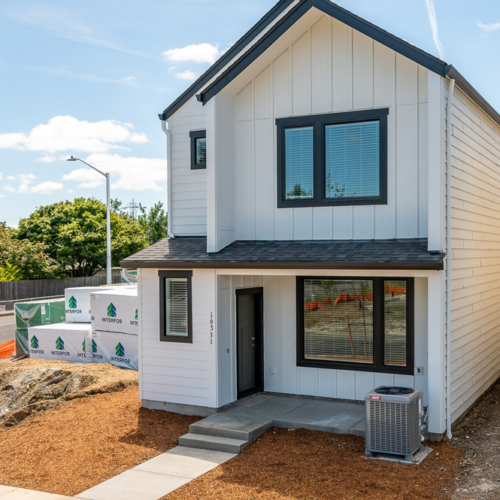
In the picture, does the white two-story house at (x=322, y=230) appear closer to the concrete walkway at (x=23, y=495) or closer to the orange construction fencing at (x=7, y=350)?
the concrete walkway at (x=23, y=495)

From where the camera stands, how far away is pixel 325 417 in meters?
8.63

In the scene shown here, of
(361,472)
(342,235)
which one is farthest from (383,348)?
(361,472)

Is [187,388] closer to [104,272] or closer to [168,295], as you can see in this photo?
[168,295]

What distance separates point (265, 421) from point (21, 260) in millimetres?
30302

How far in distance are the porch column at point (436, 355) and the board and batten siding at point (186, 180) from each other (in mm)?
4677

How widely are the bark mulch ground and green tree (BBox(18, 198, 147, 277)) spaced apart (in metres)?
29.5

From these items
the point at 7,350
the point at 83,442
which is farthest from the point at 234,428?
the point at 7,350

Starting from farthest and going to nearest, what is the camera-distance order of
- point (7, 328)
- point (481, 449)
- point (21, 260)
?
point (21, 260)
point (7, 328)
point (481, 449)

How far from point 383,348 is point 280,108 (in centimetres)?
455

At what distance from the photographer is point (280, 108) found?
9750mm

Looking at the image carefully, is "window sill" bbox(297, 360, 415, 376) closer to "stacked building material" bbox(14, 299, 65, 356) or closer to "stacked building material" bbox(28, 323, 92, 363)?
"stacked building material" bbox(28, 323, 92, 363)

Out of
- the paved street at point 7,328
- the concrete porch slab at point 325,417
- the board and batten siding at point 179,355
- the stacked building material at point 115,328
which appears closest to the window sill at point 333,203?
the board and batten siding at point 179,355

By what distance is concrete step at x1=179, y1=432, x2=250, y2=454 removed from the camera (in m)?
7.76

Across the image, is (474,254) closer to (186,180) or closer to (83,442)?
(186,180)
